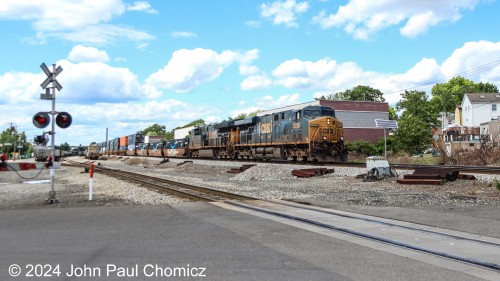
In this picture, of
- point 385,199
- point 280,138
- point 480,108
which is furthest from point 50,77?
point 480,108

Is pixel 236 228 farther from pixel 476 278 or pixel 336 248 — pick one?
pixel 476 278

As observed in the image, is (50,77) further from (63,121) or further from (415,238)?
(415,238)

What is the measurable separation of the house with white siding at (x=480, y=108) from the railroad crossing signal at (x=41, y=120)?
86401 millimetres

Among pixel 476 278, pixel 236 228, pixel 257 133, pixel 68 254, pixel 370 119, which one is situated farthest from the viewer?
pixel 370 119

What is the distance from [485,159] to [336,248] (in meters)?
22.1

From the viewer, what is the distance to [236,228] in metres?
8.58

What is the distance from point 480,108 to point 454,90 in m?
41.2

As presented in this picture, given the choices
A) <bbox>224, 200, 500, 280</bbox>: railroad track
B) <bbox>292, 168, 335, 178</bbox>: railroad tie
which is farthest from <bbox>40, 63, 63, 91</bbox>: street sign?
<bbox>292, 168, 335, 178</bbox>: railroad tie

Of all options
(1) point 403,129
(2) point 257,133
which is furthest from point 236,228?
(1) point 403,129

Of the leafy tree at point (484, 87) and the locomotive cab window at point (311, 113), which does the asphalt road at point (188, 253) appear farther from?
the leafy tree at point (484, 87)

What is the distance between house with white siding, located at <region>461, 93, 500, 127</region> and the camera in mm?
85062

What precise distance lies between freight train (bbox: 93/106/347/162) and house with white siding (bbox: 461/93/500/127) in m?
60.9

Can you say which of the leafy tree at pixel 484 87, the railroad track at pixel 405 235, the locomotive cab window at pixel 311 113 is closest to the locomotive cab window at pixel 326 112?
the locomotive cab window at pixel 311 113

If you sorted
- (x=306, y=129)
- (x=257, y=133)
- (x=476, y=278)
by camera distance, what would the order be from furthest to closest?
(x=257, y=133) < (x=306, y=129) < (x=476, y=278)
